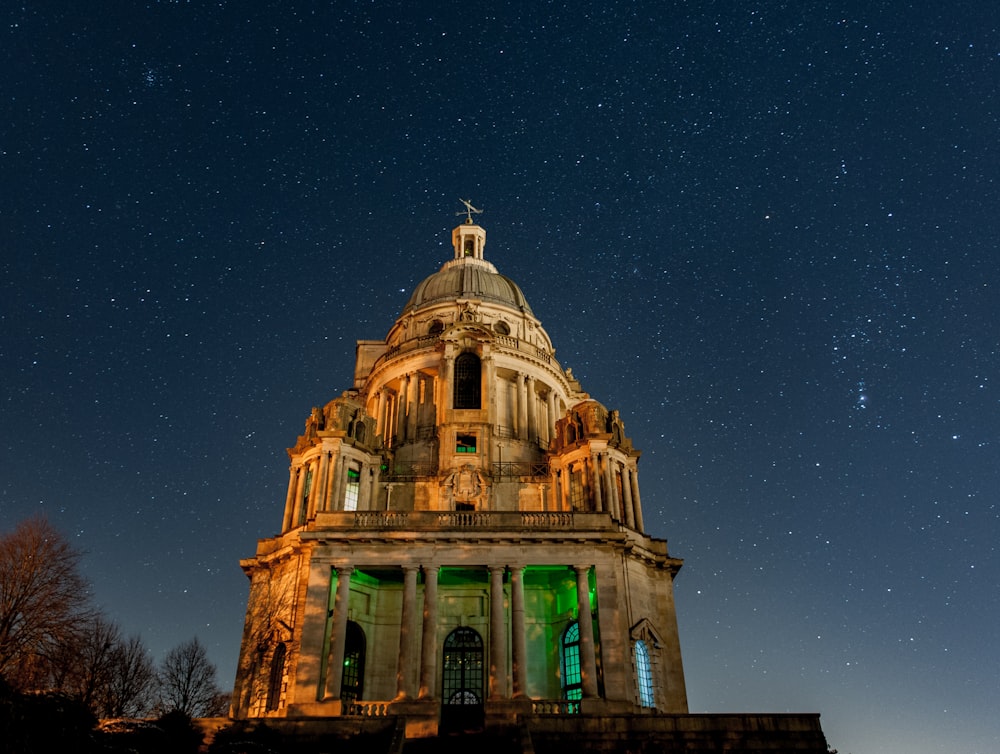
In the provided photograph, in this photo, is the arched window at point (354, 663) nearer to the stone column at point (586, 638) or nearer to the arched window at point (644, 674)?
the stone column at point (586, 638)

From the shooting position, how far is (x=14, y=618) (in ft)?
116

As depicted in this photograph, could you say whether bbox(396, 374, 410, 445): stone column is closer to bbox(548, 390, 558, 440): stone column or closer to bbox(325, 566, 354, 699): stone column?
bbox(548, 390, 558, 440): stone column

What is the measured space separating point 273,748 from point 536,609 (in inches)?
686

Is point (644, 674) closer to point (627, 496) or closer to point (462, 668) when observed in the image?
point (462, 668)

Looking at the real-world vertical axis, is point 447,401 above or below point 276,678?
above

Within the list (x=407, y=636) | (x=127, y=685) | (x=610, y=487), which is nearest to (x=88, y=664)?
(x=127, y=685)

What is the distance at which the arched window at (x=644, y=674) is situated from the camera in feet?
127

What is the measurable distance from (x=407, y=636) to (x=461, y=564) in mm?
4043

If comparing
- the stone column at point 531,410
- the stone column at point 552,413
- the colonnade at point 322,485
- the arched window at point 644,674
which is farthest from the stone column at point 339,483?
the arched window at point 644,674

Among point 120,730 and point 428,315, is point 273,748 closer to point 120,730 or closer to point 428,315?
point 120,730

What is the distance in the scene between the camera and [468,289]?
5991 centimetres

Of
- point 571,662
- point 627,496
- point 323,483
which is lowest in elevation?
point 571,662

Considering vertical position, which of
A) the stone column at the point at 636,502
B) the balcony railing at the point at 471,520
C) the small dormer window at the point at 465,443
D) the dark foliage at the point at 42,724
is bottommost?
the dark foliage at the point at 42,724

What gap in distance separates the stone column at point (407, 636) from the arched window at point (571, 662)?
26.5ft
